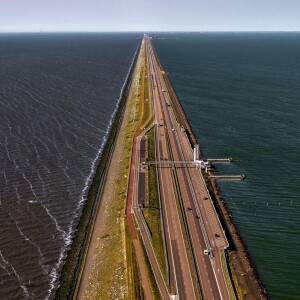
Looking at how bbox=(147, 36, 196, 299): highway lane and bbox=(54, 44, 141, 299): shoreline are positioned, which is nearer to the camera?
bbox=(147, 36, 196, 299): highway lane

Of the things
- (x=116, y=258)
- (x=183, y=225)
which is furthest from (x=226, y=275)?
(x=116, y=258)

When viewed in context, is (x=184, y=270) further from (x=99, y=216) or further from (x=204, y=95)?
(x=204, y=95)

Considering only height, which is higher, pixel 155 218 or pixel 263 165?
pixel 263 165

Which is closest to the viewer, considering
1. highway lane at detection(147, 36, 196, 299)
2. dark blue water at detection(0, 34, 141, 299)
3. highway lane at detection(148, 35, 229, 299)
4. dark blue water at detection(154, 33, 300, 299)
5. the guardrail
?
the guardrail

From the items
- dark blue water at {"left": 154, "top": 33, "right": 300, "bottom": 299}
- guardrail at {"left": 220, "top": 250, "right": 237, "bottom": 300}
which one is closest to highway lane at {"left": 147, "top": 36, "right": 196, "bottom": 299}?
guardrail at {"left": 220, "top": 250, "right": 237, "bottom": 300}

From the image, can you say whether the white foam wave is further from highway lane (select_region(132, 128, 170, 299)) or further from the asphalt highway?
highway lane (select_region(132, 128, 170, 299))

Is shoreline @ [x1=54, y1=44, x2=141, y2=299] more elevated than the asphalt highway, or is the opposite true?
the asphalt highway

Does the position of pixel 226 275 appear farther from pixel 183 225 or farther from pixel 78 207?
pixel 78 207

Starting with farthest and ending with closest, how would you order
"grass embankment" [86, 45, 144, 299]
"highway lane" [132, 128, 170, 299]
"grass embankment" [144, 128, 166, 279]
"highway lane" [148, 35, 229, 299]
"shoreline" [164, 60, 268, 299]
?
"grass embankment" [144, 128, 166, 279], "shoreline" [164, 60, 268, 299], "grass embankment" [86, 45, 144, 299], "highway lane" [148, 35, 229, 299], "highway lane" [132, 128, 170, 299]
